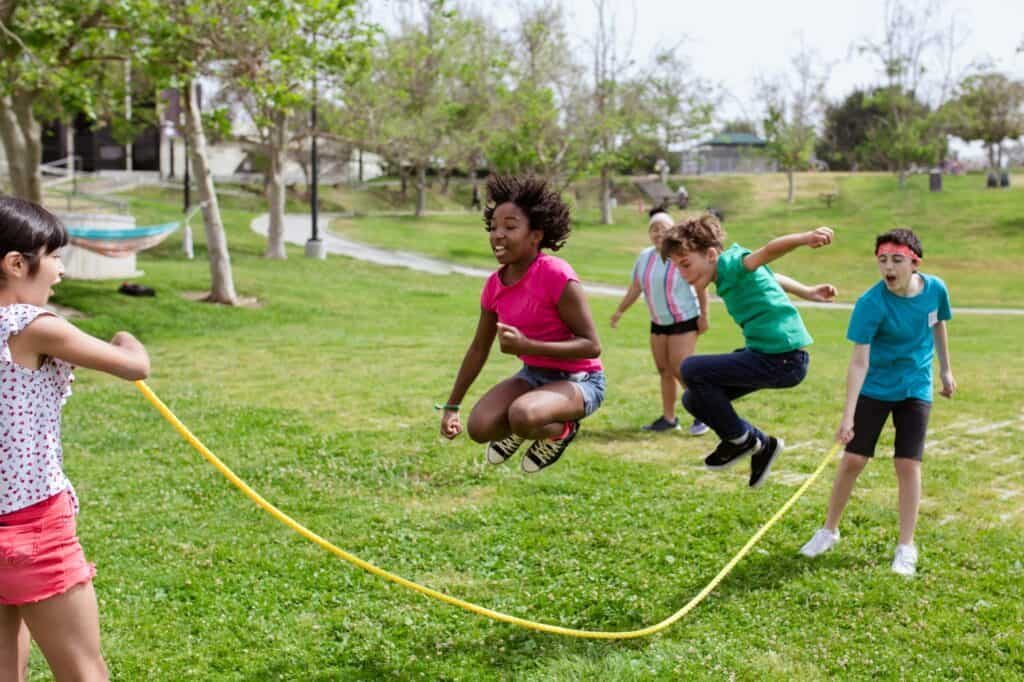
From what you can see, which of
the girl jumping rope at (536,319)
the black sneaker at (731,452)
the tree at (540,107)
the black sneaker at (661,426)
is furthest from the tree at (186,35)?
the tree at (540,107)

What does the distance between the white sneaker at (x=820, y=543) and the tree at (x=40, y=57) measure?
47.4ft

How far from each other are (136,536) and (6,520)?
4264 mm

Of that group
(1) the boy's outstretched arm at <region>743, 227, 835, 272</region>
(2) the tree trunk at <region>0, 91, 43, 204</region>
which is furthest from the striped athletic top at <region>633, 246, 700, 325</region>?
(2) the tree trunk at <region>0, 91, 43, 204</region>

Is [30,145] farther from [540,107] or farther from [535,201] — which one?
[540,107]

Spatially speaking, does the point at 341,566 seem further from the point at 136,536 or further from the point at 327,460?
the point at 327,460

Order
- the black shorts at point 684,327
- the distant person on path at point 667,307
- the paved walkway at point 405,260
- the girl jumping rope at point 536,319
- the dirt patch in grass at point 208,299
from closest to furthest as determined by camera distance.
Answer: the girl jumping rope at point 536,319
the distant person on path at point 667,307
the black shorts at point 684,327
the dirt patch in grass at point 208,299
the paved walkway at point 405,260

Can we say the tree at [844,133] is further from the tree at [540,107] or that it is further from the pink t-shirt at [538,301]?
the pink t-shirt at [538,301]

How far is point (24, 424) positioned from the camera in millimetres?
3713

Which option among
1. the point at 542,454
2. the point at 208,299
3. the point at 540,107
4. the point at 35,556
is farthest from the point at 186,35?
the point at 540,107

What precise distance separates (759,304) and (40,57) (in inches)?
651

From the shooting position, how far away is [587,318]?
5539mm

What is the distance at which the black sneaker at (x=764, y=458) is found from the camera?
7.06 meters

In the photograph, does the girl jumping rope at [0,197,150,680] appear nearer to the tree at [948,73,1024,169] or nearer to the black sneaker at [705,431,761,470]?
the black sneaker at [705,431,761,470]

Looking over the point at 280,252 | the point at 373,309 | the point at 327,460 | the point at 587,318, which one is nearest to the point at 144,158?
the point at 280,252
